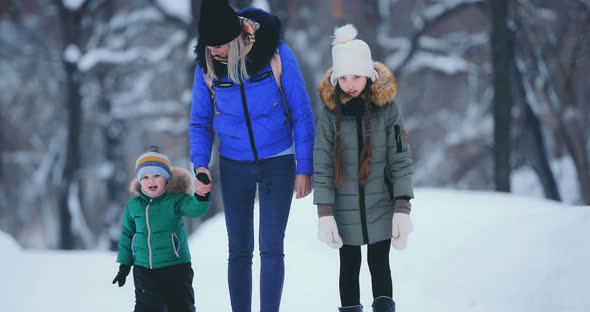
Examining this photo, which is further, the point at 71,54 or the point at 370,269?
the point at 71,54

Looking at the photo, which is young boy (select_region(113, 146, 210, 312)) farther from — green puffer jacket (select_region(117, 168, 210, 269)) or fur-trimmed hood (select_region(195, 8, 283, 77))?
fur-trimmed hood (select_region(195, 8, 283, 77))

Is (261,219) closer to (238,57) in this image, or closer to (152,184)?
(152,184)

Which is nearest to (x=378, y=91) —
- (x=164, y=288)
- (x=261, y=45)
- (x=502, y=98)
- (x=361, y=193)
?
(x=361, y=193)

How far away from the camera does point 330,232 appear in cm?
344

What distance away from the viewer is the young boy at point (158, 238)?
12.2 feet

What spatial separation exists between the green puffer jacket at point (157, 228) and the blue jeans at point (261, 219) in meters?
0.23

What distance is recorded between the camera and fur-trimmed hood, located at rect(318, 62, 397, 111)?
136 inches

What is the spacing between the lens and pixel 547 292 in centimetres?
403

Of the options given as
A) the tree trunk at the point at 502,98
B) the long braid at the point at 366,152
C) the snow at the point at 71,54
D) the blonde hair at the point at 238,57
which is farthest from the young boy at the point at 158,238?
the snow at the point at 71,54

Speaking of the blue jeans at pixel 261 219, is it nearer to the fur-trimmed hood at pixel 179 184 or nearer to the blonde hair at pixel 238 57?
the fur-trimmed hood at pixel 179 184

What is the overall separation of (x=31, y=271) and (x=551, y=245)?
4308mm

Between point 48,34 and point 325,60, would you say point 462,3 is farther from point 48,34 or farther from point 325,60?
point 48,34

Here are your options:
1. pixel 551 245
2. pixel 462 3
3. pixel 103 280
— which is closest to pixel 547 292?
pixel 551 245

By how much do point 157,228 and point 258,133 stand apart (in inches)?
29.7
